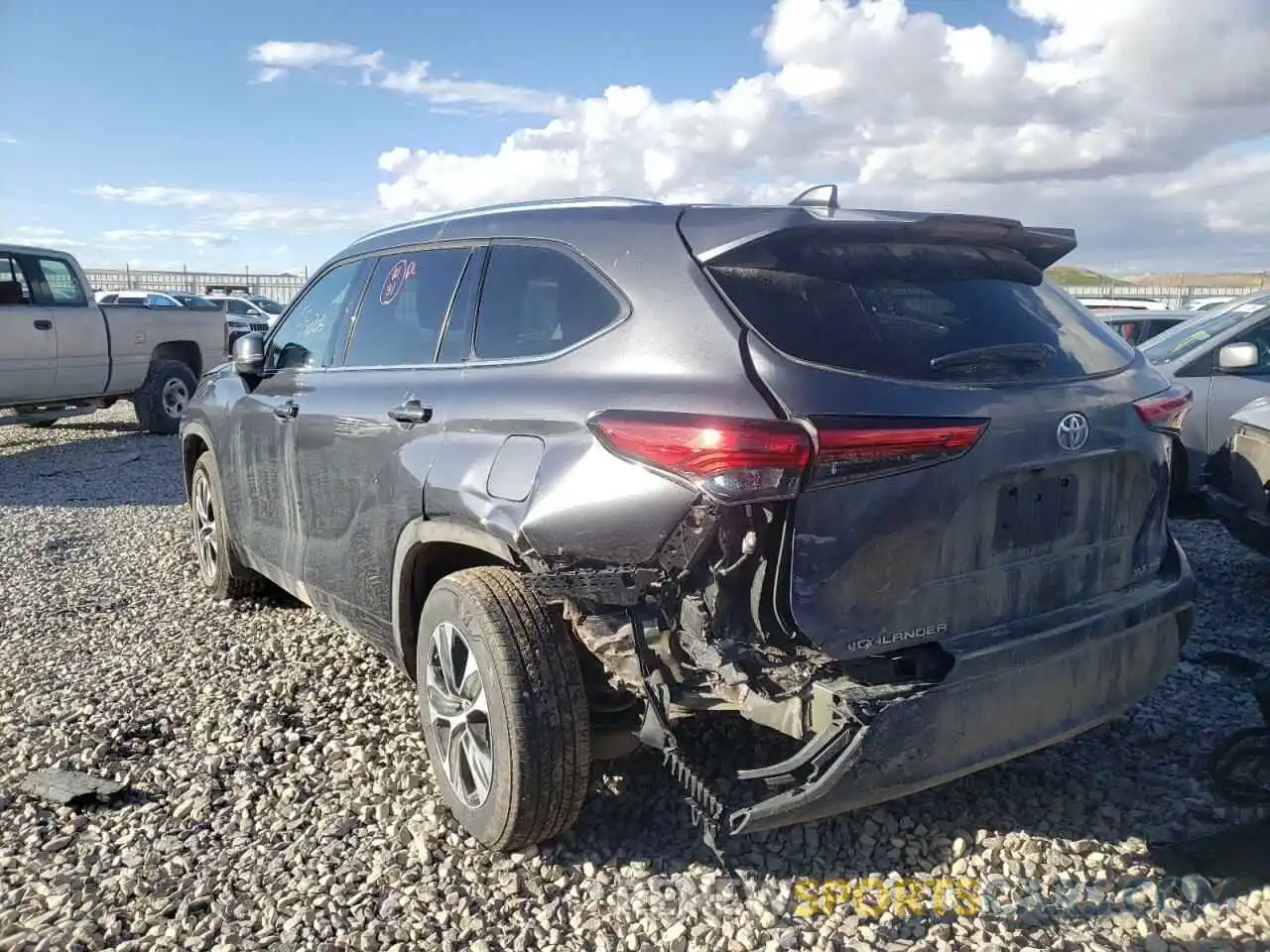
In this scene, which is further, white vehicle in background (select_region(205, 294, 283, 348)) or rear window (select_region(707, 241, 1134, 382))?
white vehicle in background (select_region(205, 294, 283, 348))

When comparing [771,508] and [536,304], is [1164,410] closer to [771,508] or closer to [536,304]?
[771,508]


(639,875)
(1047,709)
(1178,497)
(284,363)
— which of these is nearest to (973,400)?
(1047,709)

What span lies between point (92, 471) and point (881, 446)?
388 inches

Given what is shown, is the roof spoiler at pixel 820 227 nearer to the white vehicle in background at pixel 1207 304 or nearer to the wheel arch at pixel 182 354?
the white vehicle in background at pixel 1207 304

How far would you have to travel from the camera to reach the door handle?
3260 mm

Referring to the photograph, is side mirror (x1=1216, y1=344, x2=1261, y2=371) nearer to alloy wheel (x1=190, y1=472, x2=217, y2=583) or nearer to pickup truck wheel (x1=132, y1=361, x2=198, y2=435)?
alloy wheel (x1=190, y1=472, x2=217, y2=583)

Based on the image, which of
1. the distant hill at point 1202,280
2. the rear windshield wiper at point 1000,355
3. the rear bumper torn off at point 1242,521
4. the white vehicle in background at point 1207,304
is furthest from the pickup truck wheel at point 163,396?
the distant hill at point 1202,280

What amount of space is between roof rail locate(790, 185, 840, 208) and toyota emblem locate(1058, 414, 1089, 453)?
0.87 metres

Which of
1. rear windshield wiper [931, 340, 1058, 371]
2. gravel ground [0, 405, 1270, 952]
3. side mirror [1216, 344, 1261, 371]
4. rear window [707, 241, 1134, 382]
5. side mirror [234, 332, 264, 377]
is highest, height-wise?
rear window [707, 241, 1134, 382]

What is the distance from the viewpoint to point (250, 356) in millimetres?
4621

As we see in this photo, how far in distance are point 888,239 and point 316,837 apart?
2.42 metres

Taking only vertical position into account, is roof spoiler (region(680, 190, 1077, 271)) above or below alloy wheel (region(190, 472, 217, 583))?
above

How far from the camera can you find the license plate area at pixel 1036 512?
2594 millimetres

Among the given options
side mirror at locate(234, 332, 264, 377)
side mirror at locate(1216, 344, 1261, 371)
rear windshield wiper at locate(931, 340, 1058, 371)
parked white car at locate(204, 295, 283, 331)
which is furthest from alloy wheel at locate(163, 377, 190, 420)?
parked white car at locate(204, 295, 283, 331)
